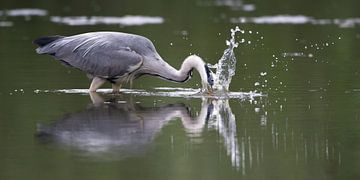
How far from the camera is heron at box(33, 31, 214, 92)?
13.6 meters

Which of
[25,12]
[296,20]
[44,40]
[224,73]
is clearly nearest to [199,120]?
[224,73]

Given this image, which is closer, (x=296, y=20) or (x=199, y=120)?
(x=199, y=120)

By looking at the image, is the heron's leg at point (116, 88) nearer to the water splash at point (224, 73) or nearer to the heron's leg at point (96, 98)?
the heron's leg at point (96, 98)

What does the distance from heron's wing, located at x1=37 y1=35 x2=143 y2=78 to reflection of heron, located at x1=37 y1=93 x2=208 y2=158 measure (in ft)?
3.12

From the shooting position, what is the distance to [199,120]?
11398 millimetres

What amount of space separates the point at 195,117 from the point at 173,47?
837 centimetres

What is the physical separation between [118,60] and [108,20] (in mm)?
13081

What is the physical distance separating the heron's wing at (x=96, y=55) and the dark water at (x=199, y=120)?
0.38m

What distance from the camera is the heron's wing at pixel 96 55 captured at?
538 inches

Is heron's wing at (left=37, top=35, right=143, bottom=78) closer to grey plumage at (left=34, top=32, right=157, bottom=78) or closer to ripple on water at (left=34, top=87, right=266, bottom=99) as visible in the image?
grey plumage at (left=34, top=32, right=157, bottom=78)

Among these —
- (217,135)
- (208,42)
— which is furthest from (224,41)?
(217,135)

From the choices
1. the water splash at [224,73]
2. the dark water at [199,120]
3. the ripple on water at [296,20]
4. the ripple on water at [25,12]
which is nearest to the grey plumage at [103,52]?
the dark water at [199,120]

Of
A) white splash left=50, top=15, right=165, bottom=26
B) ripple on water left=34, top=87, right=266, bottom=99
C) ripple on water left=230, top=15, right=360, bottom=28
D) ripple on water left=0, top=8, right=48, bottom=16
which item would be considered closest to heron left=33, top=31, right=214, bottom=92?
ripple on water left=34, top=87, right=266, bottom=99

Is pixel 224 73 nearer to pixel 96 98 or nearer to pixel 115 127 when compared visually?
pixel 96 98
